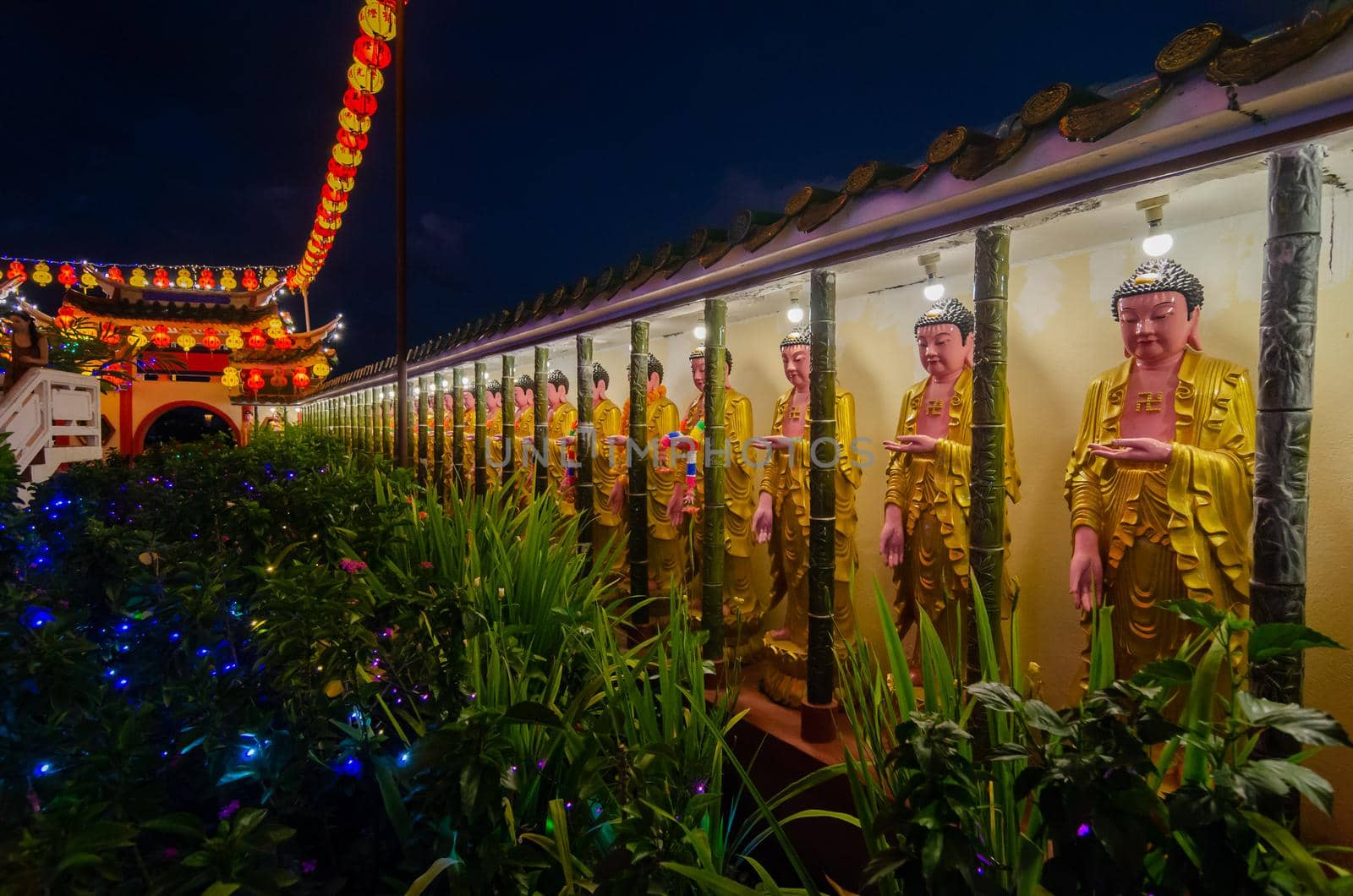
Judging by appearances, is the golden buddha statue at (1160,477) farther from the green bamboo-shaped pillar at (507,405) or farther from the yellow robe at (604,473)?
the green bamboo-shaped pillar at (507,405)

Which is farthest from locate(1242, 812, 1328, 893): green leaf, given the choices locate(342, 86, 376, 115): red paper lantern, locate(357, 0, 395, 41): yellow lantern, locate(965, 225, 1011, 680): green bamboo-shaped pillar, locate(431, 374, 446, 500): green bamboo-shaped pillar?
locate(342, 86, 376, 115): red paper lantern

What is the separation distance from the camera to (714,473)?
4578 mm

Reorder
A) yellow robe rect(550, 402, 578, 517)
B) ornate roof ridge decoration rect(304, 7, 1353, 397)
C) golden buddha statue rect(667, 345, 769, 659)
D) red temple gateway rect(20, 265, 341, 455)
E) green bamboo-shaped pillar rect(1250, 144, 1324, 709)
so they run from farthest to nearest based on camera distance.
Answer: red temple gateway rect(20, 265, 341, 455) → yellow robe rect(550, 402, 578, 517) → golden buddha statue rect(667, 345, 769, 659) → green bamboo-shaped pillar rect(1250, 144, 1324, 709) → ornate roof ridge decoration rect(304, 7, 1353, 397)

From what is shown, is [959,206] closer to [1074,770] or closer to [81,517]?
[1074,770]

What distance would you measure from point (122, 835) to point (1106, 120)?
3.16 meters

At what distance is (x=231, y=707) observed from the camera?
1.58 m

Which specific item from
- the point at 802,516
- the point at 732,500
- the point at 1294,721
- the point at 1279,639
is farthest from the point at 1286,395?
the point at 732,500

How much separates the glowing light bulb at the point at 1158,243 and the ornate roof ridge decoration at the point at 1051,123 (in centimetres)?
58

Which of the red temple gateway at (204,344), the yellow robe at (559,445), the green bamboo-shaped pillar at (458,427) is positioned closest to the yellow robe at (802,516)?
Answer: the yellow robe at (559,445)

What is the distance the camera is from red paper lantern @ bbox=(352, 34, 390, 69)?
877 centimetres

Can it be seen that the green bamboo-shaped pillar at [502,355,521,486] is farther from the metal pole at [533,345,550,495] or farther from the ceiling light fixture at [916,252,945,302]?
the ceiling light fixture at [916,252,945,302]

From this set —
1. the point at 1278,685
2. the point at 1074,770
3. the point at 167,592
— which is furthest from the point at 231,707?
the point at 1278,685

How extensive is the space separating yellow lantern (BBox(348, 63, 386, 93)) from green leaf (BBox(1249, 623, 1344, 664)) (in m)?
10.9

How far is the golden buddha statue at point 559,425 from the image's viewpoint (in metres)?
6.95
